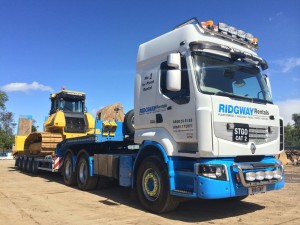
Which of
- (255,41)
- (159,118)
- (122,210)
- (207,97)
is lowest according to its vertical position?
(122,210)

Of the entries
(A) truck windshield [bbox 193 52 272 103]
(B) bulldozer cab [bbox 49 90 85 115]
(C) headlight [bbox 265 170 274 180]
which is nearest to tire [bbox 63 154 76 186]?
(B) bulldozer cab [bbox 49 90 85 115]

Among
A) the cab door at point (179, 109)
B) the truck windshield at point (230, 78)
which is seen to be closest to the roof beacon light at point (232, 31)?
the truck windshield at point (230, 78)

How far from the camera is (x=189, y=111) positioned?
20.6ft

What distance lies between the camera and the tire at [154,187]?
6555 millimetres

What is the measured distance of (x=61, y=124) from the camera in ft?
46.2

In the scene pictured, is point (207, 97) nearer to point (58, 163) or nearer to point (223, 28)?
point (223, 28)

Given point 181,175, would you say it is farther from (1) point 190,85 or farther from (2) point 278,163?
(2) point 278,163

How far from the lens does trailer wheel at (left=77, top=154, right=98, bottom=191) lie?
10.1 meters

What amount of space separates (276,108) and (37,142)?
36.9 ft

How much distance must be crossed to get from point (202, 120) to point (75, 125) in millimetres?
9816

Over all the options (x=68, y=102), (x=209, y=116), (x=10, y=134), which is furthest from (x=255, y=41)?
(x=10, y=134)

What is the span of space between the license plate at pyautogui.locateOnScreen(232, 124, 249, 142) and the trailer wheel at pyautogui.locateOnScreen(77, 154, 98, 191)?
5.28 meters

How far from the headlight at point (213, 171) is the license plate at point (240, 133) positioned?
70 cm

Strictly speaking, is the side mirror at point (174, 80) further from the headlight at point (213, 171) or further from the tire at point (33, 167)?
the tire at point (33, 167)
